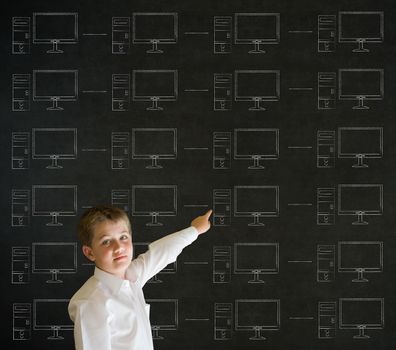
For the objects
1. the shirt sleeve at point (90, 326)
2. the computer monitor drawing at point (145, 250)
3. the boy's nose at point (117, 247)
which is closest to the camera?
the shirt sleeve at point (90, 326)

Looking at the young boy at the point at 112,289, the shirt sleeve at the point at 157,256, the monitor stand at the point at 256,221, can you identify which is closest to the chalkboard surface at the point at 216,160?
the monitor stand at the point at 256,221

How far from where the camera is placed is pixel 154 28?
3.68 metres

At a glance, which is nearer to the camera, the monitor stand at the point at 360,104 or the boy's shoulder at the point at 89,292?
the boy's shoulder at the point at 89,292

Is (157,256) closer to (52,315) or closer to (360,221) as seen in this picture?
(52,315)

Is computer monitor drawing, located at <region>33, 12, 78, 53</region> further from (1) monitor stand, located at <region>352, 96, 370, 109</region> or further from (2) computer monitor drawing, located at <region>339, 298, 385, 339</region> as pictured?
(2) computer monitor drawing, located at <region>339, 298, 385, 339</region>

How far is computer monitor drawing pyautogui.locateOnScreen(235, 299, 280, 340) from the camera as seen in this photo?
3.67 metres

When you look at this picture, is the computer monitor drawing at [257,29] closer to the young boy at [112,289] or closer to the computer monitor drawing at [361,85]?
the computer monitor drawing at [361,85]

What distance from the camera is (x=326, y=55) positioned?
12.1 feet

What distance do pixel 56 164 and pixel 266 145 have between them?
4.57 feet

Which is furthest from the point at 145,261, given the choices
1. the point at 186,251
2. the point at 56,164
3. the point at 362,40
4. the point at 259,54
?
the point at 362,40

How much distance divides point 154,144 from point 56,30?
100 cm

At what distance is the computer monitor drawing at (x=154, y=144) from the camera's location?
145 inches

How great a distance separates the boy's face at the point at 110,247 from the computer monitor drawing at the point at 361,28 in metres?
2.22

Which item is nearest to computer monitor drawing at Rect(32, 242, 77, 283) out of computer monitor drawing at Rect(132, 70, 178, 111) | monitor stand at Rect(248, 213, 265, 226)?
computer monitor drawing at Rect(132, 70, 178, 111)
